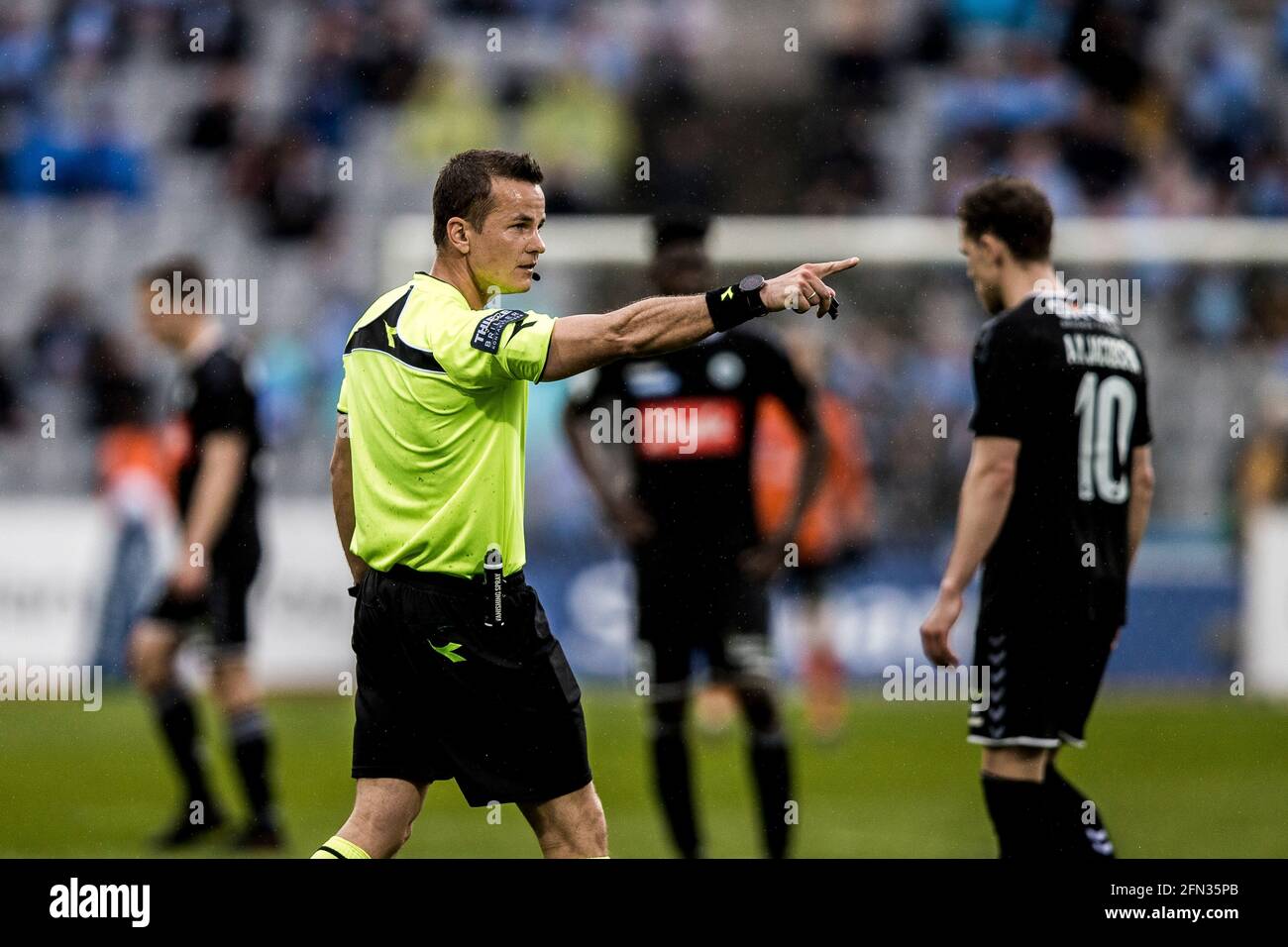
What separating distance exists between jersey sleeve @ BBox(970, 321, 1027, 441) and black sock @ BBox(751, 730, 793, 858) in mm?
2023

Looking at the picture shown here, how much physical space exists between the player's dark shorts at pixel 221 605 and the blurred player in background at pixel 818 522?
365 cm

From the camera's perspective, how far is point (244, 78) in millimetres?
16797

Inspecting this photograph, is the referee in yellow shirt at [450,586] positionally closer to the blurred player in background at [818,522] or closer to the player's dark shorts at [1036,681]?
the player's dark shorts at [1036,681]

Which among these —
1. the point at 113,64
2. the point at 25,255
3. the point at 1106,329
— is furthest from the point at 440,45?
the point at 1106,329

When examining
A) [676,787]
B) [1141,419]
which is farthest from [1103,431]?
[676,787]

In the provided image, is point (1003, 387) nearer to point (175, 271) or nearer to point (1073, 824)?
point (1073, 824)

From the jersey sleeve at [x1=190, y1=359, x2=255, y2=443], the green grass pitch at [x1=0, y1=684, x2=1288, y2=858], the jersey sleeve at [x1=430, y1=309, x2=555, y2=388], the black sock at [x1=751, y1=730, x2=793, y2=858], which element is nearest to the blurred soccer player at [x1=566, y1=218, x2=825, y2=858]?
the black sock at [x1=751, y1=730, x2=793, y2=858]

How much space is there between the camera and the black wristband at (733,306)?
4473mm

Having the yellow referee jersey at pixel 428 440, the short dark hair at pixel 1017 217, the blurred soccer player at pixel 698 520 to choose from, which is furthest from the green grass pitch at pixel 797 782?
the yellow referee jersey at pixel 428 440

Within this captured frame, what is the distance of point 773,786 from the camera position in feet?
23.6

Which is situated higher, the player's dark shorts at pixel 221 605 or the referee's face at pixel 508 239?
the referee's face at pixel 508 239

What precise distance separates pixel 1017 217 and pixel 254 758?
4.17 meters

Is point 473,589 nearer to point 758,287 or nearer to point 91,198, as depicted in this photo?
point 758,287

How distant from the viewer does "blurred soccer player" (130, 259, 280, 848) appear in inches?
322
